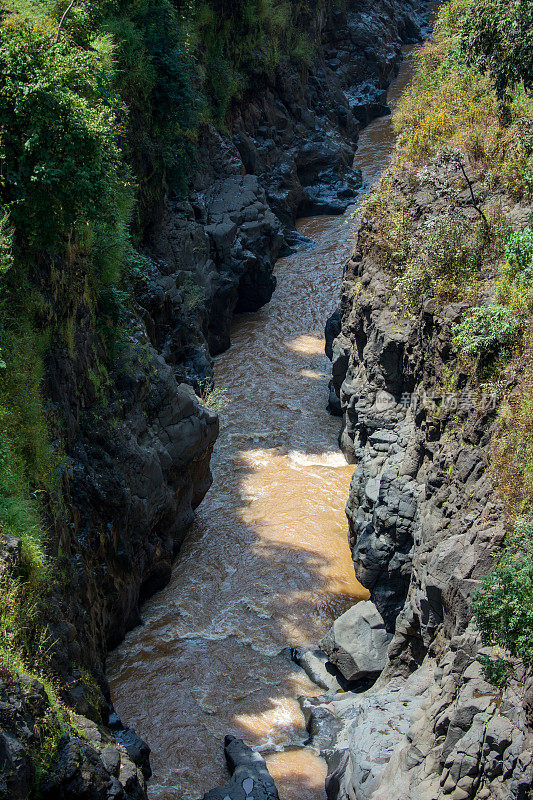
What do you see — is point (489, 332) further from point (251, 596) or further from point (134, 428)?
point (251, 596)

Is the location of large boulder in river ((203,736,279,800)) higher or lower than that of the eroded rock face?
lower

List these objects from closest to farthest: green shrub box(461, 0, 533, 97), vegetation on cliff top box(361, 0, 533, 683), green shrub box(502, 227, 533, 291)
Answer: vegetation on cliff top box(361, 0, 533, 683) → green shrub box(502, 227, 533, 291) → green shrub box(461, 0, 533, 97)

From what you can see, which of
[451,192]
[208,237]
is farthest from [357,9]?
[451,192]

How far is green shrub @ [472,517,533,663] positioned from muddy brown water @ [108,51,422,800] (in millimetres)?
4338

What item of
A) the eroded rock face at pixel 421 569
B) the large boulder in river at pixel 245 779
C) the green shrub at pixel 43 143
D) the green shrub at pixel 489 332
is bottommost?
the large boulder in river at pixel 245 779

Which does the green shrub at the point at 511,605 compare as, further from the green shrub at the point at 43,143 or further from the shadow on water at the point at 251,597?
the green shrub at the point at 43,143

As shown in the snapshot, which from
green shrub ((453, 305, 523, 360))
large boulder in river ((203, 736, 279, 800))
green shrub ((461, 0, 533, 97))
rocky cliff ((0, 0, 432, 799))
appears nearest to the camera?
rocky cliff ((0, 0, 432, 799))

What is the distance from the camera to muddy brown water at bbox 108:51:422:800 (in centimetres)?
1073

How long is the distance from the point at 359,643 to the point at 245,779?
3.08 m

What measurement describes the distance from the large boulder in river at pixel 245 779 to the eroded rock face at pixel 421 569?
0.88 meters

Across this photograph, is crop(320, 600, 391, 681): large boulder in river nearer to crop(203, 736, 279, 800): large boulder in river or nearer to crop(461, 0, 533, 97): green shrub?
crop(203, 736, 279, 800): large boulder in river

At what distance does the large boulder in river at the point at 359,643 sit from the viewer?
37.2 feet

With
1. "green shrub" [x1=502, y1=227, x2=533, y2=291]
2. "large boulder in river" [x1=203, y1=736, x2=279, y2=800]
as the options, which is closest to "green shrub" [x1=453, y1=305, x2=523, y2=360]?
"green shrub" [x1=502, y1=227, x2=533, y2=291]

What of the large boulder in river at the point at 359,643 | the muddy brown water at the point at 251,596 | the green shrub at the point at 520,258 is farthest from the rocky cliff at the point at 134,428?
the green shrub at the point at 520,258
